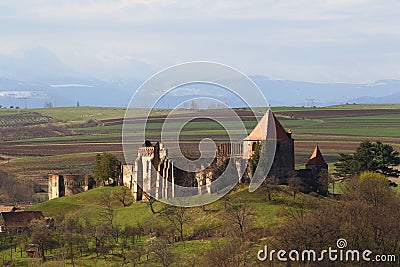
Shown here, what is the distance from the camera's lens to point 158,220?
6838cm

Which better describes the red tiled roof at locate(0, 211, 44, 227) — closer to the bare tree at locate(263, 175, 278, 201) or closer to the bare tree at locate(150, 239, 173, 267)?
the bare tree at locate(150, 239, 173, 267)

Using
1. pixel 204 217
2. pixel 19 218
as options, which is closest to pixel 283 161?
pixel 204 217

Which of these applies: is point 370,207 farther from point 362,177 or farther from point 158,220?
point 158,220

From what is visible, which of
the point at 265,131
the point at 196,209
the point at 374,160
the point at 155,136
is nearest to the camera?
the point at 196,209

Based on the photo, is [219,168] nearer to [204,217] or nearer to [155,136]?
[204,217]

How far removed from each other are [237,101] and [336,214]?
916 cm

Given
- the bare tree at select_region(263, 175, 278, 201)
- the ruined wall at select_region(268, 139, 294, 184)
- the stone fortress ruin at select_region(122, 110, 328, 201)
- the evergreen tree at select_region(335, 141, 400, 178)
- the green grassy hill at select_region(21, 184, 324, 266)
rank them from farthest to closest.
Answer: the evergreen tree at select_region(335, 141, 400, 178), the ruined wall at select_region(268, 139, 294, 184), the stone fortress ruin at select_region(122, 110, 328, 201), the bare tree at select_region(263, 175, 278, 201), the green grassy hill at select_region(21, 184, 324, 266)

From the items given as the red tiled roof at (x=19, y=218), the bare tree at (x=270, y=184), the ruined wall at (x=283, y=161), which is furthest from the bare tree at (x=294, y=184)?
the red tiled roof at (x=19, y=218)

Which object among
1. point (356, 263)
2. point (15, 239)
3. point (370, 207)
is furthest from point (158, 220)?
point (356, 263)

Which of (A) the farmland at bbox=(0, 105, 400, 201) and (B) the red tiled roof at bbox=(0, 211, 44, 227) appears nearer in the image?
(B) the red tiled roof at bbox=(0, 211, 44, 227)

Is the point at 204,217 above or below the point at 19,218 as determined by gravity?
above

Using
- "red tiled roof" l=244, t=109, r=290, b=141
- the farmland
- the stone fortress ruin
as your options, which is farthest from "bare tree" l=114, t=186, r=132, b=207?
the farmland

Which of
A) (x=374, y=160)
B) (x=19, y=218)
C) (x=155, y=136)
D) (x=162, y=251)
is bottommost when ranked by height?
(x=162, y=251)

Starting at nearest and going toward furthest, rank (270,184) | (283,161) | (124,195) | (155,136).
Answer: (270,184) → (283,161) → (124,195) → (155,136)
